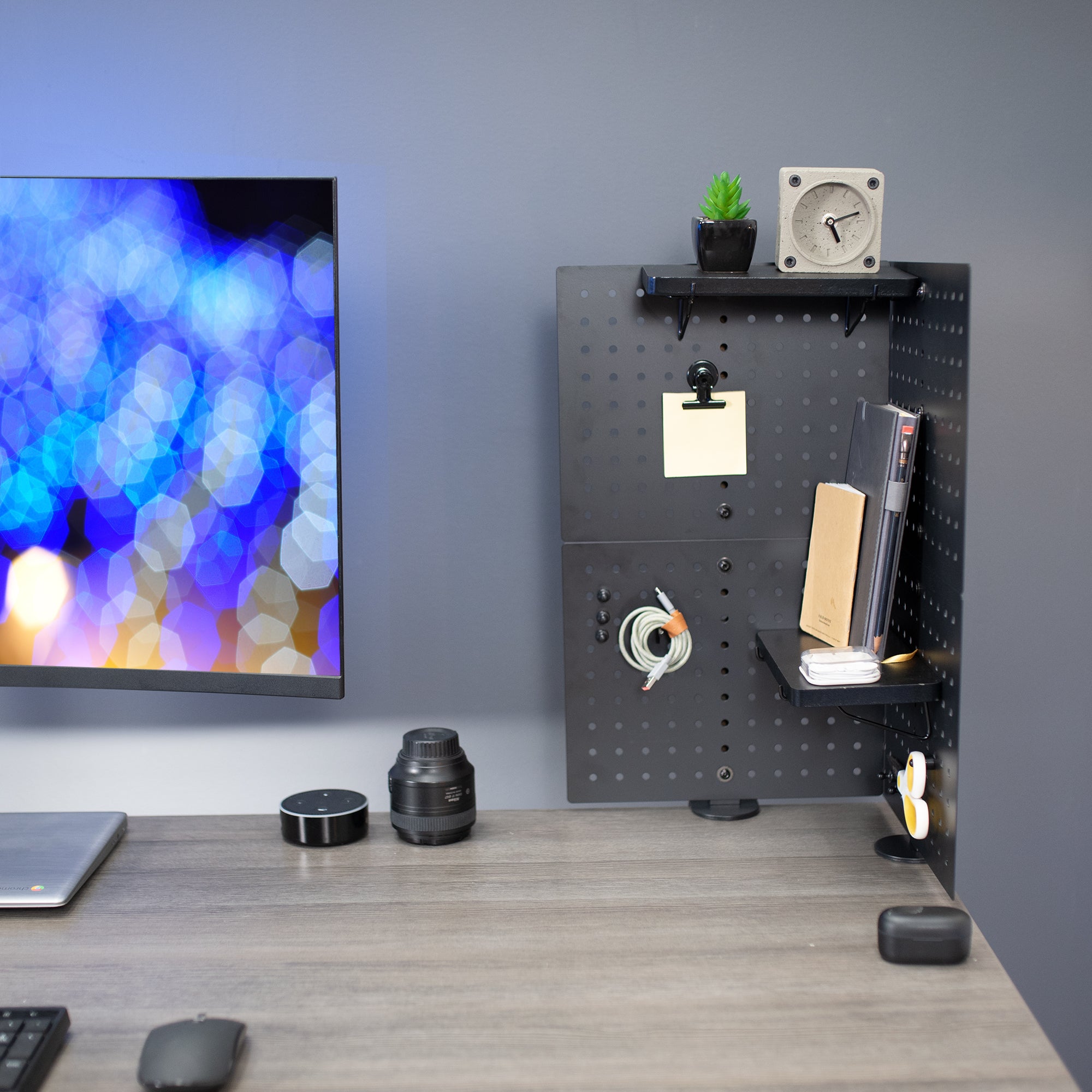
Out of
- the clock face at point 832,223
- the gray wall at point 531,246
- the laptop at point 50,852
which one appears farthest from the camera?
the gray wall at point 531,246

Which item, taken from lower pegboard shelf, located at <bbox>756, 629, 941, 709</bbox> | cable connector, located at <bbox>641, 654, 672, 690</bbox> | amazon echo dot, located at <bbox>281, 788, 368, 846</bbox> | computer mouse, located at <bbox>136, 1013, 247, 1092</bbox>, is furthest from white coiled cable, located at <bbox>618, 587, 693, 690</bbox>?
computer mouse, located at <bbox>136, 1013, 247, 1092</bbox>

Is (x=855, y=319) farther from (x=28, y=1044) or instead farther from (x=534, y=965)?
(x=28, y=1044)

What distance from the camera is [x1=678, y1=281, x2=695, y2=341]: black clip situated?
3.72 ft

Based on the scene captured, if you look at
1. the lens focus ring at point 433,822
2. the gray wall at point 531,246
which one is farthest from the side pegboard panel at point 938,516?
the lens focus ring at point 433,822

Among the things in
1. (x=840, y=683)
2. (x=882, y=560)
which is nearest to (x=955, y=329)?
(x=882, y=560)

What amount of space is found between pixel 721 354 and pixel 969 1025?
0.70 metres

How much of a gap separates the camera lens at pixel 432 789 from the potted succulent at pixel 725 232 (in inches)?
23.3

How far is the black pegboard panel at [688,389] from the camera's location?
1.15 metres

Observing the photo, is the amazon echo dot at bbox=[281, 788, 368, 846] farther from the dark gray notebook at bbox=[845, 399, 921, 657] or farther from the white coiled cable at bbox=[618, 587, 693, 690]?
the dark gray notebook at bbox=[845, 399, 921, 657]

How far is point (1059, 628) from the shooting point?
1.30 m

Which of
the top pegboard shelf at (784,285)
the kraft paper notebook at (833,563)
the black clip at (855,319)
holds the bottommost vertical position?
the kraft paper notebook at (833,563)

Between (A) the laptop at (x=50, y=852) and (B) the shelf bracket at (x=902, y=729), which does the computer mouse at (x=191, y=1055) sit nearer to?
(A) the laptop at (x=50, y=852)

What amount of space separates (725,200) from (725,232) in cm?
4

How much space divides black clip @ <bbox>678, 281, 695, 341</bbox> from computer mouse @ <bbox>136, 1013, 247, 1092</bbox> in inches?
31.8
